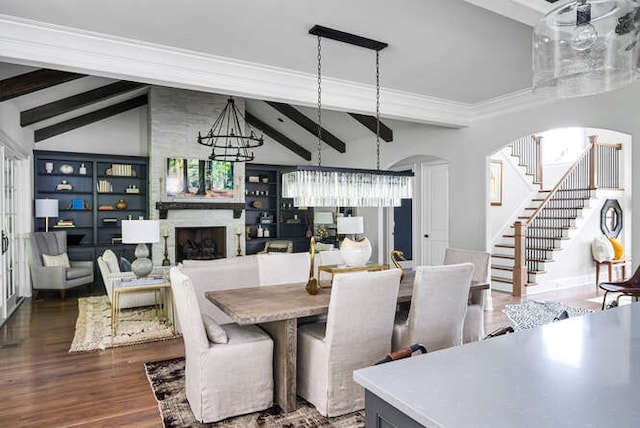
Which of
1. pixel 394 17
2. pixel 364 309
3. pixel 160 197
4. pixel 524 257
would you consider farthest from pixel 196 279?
pixel 524 257

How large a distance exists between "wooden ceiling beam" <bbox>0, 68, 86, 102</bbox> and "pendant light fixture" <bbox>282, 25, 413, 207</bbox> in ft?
10.4

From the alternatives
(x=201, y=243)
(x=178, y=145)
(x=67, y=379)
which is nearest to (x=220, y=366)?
(x=67, y=379)

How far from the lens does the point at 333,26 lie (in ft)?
10.7

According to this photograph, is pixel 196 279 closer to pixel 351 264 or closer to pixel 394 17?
pixel 351 264

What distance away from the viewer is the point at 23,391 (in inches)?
125

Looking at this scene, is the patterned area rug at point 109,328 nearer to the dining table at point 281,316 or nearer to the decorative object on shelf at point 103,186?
the dining table at point 281,316

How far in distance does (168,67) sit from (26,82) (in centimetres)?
202

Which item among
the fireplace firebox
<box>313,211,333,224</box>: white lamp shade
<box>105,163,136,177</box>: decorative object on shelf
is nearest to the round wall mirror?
<box>313,211,333,224</box>: white lamp shade

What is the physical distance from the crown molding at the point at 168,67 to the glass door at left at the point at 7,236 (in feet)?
8.10

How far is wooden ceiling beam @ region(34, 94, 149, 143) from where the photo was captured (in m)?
7.62

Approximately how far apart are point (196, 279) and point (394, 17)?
9.20 feet

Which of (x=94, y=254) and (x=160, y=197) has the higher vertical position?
(x=160, y=197)

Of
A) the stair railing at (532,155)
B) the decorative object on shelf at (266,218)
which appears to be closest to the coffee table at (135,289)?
the decorative object on shelf at (266,218)

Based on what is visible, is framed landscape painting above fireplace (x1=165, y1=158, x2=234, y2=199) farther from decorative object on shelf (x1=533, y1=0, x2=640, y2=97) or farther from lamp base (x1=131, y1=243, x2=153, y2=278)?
decorative object on shelf (x1=533, y1=0, x2=640, y2=97)
